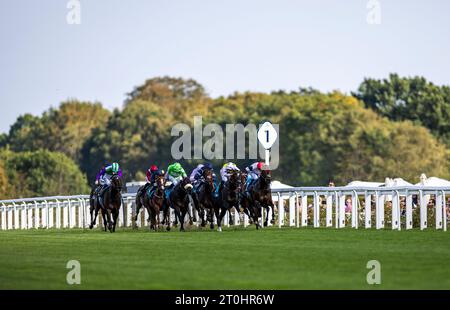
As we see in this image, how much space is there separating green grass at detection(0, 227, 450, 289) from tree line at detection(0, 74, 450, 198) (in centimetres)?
4964

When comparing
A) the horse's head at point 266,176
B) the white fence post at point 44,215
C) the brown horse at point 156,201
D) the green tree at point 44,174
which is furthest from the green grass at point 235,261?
the green tree at point 44,174

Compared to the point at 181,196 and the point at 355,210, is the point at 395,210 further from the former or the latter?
the point at 181,196

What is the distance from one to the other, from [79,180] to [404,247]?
68.1 metres

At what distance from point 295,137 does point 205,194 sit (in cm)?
5412

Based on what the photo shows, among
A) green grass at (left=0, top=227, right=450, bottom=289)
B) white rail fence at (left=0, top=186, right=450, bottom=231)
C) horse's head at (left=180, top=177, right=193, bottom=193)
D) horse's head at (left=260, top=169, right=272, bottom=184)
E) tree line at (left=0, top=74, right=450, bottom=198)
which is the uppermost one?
tree line at (left=0, top=74, right=450, bottom=198)

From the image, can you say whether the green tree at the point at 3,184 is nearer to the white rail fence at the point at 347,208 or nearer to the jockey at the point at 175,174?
the white rail fence at the point at 347,208

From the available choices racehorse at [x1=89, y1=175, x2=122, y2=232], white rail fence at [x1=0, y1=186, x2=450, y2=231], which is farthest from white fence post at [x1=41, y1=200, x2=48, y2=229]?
racehorse at [x1=89, y1=175, x2=122, y2=232]

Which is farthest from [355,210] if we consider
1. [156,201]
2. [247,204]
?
Answer: [156,201]

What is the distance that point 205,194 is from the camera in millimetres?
31203

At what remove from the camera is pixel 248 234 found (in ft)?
88.3

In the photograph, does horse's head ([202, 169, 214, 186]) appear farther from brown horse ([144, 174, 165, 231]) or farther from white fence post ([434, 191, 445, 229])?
white fence post ([434, 191, 445, 229])

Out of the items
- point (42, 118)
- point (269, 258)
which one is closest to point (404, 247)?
point (269, 258)

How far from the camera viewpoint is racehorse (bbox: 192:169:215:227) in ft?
102

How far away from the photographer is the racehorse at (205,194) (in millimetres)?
31047
